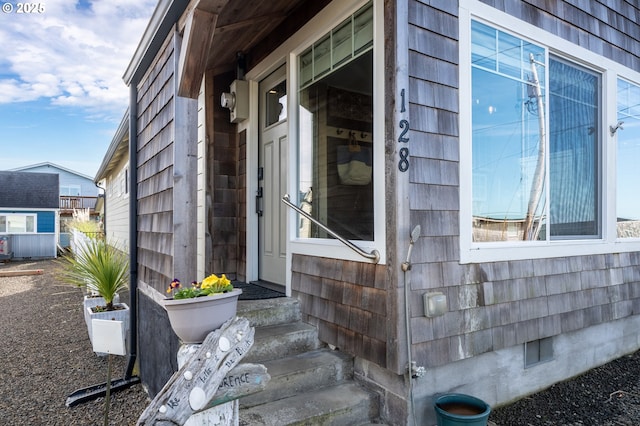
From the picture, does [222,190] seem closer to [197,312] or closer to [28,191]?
[197,312]

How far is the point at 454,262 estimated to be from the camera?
2.51m

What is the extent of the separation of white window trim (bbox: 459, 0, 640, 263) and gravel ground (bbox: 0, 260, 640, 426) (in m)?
1.03

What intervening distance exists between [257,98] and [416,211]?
92.5 inches

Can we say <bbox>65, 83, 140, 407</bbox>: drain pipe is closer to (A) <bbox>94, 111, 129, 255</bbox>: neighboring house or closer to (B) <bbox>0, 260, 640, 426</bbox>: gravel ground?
(B) <bbox>0, 260, 640, 426</bbox>: gravel ground

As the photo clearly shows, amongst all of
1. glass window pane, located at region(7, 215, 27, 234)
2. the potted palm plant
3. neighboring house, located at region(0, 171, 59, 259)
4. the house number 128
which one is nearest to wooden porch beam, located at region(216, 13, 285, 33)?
the house number 128

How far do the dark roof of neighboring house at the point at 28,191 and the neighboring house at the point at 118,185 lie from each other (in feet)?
10.3

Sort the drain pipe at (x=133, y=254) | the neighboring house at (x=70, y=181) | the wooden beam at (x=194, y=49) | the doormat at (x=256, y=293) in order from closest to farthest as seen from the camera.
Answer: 1. the wooden beam at (x=194, y=49)
2. the doormat at (x=256, y=293)
3. the drain pipe at (x=133, y=254)
4. the neighboring house at (x=70, y=181)

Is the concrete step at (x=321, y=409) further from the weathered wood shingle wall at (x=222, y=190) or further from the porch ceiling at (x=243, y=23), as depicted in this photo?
the porch ceiling at (x=243, y=23)

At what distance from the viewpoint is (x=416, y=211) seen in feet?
7.64

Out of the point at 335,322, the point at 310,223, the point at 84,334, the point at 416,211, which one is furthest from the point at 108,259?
the point at 416,211

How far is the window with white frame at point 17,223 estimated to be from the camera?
15.7 meters

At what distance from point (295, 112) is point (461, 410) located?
2.35m

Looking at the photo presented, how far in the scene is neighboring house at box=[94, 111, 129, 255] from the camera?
320 inches

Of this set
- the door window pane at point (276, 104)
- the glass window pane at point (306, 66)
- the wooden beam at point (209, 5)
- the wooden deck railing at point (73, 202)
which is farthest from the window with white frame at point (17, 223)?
the wooden beam at point (209, 5)
